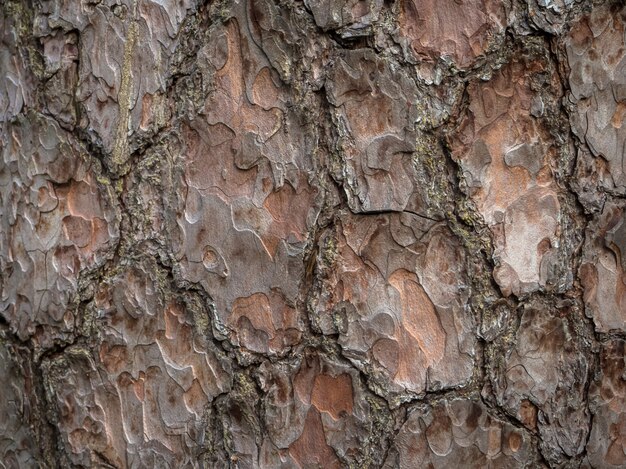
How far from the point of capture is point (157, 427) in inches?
27.6

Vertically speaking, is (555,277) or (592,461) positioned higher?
(555,277)

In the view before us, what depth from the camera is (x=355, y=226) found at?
2.12ft

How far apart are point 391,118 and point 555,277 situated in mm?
→ 215

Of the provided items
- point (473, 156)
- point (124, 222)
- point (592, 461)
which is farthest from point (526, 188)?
point (124, 222)

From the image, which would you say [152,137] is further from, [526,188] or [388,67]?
[526,188]

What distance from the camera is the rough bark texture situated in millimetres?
632

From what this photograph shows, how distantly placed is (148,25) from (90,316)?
0.30 m

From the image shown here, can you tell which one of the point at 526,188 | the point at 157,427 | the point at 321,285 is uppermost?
the point at 526,188

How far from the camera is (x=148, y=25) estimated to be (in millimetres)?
665

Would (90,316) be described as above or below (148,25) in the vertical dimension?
below

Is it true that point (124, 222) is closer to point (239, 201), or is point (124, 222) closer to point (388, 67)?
point (239, 201)

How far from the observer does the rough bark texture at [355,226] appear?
632 mm

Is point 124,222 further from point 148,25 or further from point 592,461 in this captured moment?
point 592,461

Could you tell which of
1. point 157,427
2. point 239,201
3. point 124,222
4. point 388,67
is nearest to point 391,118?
point 388,67
